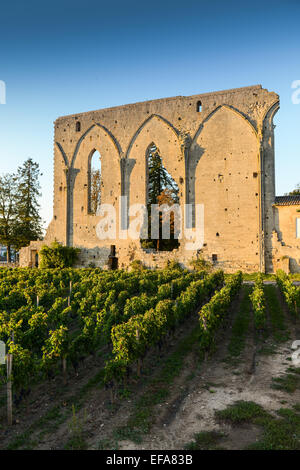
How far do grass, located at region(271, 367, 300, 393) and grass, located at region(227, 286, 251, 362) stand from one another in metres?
1.45

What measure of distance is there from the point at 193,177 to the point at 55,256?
13959mm

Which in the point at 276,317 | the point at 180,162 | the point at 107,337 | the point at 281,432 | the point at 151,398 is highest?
the point at 180,162

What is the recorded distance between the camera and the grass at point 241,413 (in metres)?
5.52

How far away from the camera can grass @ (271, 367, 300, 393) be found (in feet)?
22.2

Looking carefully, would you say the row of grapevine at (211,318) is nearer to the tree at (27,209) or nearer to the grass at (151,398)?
the grass at (151,398)

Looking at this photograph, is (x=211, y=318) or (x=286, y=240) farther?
(x=286, y=240)

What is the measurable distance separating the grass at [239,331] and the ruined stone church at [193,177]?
10428 mm

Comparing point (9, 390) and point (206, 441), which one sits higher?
point (9, 390)

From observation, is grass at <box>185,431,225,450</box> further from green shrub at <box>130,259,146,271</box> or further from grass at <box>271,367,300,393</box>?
green shrub at <box>130,259,146,271</box>

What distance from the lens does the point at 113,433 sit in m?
5.16

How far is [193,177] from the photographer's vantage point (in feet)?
86.3

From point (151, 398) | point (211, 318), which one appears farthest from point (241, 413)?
point (211, 318)

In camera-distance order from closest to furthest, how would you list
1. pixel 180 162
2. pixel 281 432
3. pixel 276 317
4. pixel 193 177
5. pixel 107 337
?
pixel 281 432 → pixel 107 337 → pixel 276 317 → pixel 193 177 → pixel 180 162

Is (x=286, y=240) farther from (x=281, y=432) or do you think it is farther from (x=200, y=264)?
(x=281, y=432)
